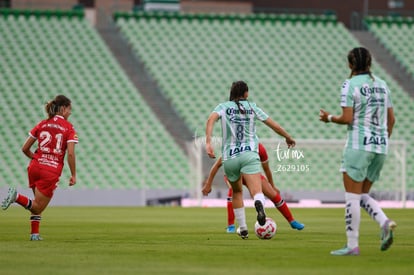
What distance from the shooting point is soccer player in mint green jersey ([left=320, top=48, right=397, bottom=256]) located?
10.1 m

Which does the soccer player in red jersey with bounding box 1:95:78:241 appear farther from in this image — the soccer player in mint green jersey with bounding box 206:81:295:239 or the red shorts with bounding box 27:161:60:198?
the soccer player in mint green jersey with bounding box 206:81:295:239

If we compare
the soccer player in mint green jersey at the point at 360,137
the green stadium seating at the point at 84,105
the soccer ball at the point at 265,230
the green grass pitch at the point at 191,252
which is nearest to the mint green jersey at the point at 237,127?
the soccer ball at the point at 265,230

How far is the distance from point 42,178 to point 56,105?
3.26 feet

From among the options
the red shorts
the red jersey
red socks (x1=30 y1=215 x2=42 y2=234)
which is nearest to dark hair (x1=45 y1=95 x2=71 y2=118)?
the red jersey

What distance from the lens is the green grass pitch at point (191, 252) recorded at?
8938 millimetres

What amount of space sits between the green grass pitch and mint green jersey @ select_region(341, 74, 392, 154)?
115 cm

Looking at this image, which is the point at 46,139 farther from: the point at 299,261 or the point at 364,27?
the point at 364,27

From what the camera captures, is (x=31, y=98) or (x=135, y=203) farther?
(x=31, y=98)

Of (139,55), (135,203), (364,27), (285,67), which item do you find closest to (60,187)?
(135,203)

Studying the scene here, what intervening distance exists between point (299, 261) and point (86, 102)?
2682 centimetres

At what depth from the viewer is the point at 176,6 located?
42125mm

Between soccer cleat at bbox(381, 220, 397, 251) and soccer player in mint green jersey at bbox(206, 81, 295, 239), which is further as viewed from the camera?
soccer player in mint green jersey at bbox(206, 81, 295, 239)

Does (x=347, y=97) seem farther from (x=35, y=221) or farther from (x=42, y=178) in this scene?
(x=35, y=221)

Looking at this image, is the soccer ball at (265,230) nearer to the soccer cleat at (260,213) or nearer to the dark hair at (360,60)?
the soccer cleat at (260,213)
